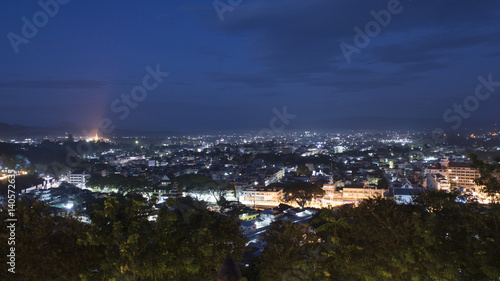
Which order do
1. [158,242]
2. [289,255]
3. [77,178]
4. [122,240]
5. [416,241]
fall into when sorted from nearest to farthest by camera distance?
1. [416,241]
2. [122,240]
3. [158,242]
4. [289,255]
5. [77,178]

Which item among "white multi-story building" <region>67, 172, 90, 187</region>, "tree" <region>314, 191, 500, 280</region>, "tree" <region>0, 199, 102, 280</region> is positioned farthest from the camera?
"white multi-story building" <region>67, 172, 90, 187</region>

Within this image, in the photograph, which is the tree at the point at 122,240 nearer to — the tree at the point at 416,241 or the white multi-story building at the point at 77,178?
the tree at the point at 416,241

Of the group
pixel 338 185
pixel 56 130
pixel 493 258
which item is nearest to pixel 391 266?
pixel 493 258

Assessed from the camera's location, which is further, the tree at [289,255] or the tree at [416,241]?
the tree at [289,255]

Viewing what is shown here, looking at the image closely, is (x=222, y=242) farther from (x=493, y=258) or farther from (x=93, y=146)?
(x=93, y=146)

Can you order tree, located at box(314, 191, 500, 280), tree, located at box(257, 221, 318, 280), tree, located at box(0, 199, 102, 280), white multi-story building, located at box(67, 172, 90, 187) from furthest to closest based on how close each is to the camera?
white multi-story building, located at box(67, 172, 90, 187), tree, located at box(257, 221, 318, 280), tree, located at box(0, 199, 102, 280), tree, located at box(314, 191, 500, 280)

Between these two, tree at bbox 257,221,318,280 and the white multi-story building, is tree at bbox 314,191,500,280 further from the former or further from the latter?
the white multi-story building

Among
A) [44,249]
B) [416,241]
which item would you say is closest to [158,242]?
[44,249]

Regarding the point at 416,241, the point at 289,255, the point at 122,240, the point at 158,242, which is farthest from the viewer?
the point at 289,255

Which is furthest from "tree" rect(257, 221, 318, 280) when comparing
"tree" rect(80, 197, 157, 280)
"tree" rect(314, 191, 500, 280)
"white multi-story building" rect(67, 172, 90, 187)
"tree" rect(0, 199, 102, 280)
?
"white multi-story building" rect(67, 172, 90, 187)

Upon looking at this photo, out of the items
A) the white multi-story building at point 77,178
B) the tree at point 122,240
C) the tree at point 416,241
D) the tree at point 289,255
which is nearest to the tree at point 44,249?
the tree at point 122,240

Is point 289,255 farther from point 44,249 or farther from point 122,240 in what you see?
point 44,249

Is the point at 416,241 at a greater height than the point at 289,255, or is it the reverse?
the point at 416,241
